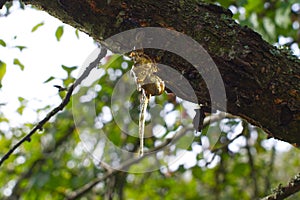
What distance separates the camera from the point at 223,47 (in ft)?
3.61

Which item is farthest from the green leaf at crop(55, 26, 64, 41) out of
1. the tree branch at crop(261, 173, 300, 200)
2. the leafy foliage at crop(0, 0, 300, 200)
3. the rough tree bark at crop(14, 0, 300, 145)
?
the tree branch at crop(261, 173, 300, 200)

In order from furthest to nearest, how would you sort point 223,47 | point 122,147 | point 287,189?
1. point 122,147
2. point 287,189
3. point 223,47

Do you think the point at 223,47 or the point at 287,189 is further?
the point at 287,189

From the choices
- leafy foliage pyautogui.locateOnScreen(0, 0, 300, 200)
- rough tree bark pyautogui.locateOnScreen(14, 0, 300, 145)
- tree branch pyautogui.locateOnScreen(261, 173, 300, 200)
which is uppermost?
leafy foliage pyautogui.locateOnScreen(0, 0, 300, 200)

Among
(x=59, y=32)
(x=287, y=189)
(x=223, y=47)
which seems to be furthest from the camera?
(x=59, y=32)

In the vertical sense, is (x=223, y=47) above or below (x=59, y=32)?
below

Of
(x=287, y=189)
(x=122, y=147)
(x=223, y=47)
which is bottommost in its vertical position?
(x=287, y=189)

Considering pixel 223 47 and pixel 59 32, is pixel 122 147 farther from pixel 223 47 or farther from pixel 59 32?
pixel 223 47

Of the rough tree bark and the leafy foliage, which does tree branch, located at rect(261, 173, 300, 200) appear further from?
the leafy foliage

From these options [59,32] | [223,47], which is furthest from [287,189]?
[59,32]

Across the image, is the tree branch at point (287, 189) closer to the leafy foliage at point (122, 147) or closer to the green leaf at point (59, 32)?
the leafy foliage at point (122, 147)

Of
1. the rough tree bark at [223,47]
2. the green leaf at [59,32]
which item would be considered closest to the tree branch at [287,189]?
the rough tree bark at [223,47]

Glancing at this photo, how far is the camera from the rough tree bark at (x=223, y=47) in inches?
42.7

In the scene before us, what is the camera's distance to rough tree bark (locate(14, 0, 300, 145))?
3.56 ft
